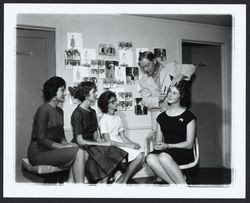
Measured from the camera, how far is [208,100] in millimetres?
4176

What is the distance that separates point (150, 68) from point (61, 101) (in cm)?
91

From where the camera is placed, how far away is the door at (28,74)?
8.75 ft

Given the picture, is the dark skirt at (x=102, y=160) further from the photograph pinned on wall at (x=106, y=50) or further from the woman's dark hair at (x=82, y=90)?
the photograph pinned on wall at (x=106, y=50)

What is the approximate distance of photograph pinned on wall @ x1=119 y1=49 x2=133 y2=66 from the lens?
132 inches

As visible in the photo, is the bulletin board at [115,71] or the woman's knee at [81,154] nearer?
the woman's knee at [81,154]

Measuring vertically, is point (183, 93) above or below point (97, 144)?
above

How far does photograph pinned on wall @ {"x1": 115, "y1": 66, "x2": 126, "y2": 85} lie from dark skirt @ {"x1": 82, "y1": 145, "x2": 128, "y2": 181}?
0.73 meters

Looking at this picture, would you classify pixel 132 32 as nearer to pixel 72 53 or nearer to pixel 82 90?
pixel 72 53

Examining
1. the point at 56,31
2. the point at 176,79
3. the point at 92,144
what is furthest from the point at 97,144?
the point at 56,31

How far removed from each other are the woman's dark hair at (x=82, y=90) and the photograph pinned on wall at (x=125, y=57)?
49 centimetres

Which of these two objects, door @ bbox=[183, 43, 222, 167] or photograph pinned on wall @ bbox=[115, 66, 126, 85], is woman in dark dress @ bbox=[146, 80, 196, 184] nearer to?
photograph pinned on wall @ bbox=[115, 66, 126, 85]

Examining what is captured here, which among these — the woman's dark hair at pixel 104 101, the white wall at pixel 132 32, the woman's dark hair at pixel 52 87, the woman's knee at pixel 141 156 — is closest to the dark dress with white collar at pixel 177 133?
the woman's knee at pixel 141 156

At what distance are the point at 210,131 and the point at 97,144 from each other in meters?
1.96

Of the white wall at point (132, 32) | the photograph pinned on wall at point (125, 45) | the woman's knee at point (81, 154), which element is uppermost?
the white wall at point (132, 32)
